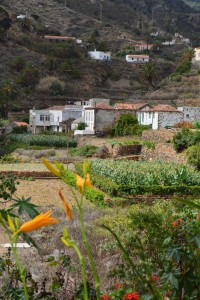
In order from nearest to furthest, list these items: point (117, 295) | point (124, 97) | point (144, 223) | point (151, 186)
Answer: point (117, 295) → point (144, 223) → point (151, 186) → point (124, 97)

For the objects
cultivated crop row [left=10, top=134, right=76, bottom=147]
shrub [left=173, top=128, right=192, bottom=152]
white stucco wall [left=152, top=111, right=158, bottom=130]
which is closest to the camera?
shrub [left=173, top=128, right=192, bottom=152]

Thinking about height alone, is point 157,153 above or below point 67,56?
below

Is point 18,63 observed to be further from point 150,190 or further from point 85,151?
point 150,190

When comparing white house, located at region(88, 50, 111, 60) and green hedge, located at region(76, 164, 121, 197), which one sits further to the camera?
white house, located at region(88, 50, 111, 60)

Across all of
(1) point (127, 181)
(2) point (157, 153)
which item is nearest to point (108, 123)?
(2) point (157, 153)

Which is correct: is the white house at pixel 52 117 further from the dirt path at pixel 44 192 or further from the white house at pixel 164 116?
the dirt path at pixel 44 192

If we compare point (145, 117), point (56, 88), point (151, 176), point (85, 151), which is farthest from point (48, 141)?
point (56, 88)

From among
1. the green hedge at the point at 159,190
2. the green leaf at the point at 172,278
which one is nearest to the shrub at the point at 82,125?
the green hedge at the point at 159,190

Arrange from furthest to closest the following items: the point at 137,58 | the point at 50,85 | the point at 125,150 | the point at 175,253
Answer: the point at 137,58 < the point at 50,85 < the point at 125,150 < the point at 175,253

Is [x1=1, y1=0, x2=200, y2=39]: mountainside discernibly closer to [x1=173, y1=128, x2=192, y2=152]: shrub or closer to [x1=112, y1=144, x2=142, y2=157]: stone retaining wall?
[x1=112, y1=144, x2=142, y2=157]: stone retaining wall

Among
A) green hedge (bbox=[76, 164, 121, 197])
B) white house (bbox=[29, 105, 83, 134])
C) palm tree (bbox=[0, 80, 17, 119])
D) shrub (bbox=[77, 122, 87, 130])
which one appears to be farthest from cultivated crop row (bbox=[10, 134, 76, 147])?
green hedge (bbox=[76, 164, 121, 197])

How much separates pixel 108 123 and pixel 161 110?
6.31m

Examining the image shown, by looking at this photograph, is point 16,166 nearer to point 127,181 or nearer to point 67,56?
point 127,181

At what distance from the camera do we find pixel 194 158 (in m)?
30.7
